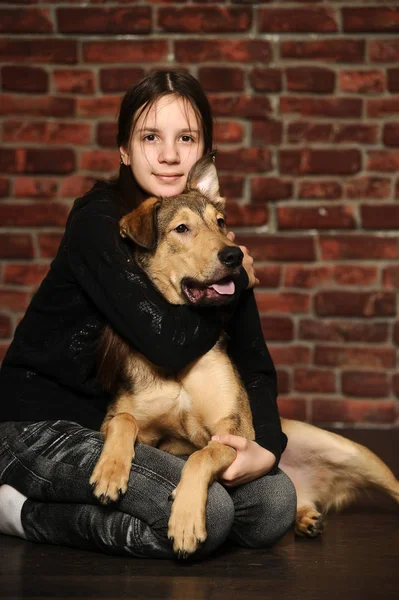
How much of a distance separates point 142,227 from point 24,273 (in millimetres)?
2130

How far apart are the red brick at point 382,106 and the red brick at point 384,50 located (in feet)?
0.67

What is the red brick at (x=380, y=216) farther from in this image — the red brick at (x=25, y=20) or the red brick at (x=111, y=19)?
the red brick at (x=25, y=20)

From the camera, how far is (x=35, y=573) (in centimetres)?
248

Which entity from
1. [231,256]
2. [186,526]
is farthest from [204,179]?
[186,526]

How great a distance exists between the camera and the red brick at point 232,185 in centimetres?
473

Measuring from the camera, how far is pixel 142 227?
277 centimetres

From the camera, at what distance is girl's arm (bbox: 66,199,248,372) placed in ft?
8.93

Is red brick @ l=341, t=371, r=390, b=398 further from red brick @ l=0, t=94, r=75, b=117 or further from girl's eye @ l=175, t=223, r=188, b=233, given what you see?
girl's eye @ l=175, t=223, r=188, b=233

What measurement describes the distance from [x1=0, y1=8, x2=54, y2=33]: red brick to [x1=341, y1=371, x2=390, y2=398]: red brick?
7.88 feet

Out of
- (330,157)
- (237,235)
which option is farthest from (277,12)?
(237,235)

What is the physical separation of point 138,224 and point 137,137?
47cm

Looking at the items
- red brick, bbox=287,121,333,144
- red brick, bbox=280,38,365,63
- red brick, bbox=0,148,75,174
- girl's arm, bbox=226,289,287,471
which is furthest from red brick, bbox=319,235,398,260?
girl's arm, bbox=226,289,287,471

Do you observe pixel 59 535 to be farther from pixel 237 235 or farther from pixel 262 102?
pixel 262 102

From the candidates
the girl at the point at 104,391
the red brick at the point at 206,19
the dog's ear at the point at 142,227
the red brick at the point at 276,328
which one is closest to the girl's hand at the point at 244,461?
the girl at the point at 104,391
